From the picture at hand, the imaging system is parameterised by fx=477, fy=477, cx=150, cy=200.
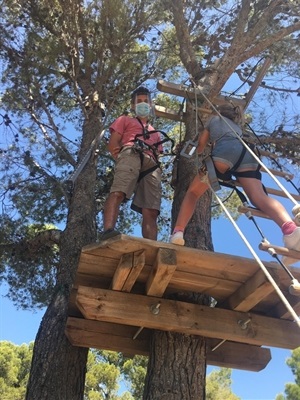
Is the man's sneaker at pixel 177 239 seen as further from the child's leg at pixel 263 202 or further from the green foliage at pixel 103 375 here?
the green foliage at pixel 103 375

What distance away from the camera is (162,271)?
265 centimetres

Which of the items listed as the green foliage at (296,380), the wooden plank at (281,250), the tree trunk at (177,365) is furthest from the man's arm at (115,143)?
the green foliage at (296,380)

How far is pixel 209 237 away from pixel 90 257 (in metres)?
1.25

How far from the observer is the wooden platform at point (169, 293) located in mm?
2648

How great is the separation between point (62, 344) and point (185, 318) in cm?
108

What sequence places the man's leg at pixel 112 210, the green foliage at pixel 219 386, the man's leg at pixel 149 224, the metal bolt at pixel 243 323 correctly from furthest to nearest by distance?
the green foliage at pixel 219 386 → the man's leg at pixel 149 224 → the man's leg at pixel 112 210 → the metal bolt at pixel 243 323

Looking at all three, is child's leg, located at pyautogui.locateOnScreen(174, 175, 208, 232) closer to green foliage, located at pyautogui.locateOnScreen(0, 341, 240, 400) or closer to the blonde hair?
the blonde hair

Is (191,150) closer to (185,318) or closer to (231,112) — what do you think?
(231,112)

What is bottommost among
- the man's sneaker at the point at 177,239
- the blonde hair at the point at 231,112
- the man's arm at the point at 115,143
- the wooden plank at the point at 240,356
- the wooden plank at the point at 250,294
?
the wooden plank at the point at 240,356

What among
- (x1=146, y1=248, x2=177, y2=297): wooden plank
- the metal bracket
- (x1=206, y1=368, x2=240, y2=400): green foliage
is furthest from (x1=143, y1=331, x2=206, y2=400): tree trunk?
(x1=206, y1=368, x2=240, y2=400): green foliage

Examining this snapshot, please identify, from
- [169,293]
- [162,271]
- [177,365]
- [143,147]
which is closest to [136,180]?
[143,147]

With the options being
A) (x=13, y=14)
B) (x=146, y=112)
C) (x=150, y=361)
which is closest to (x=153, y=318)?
(x=150, y=361)

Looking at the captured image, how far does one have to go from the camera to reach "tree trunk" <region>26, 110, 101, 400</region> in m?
3.29

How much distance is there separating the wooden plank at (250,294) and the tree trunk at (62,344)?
3.89 ft
